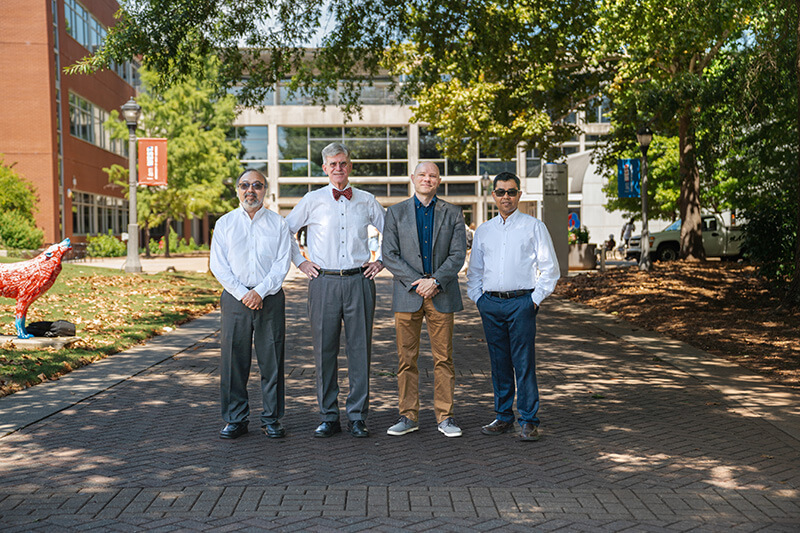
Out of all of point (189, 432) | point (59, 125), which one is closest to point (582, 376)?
point (189, 432)

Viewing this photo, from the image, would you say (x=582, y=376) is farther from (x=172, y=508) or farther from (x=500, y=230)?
(x=172, y=508)

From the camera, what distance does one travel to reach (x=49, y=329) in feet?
31.4

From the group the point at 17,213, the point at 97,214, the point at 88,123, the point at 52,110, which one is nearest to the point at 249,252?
the point at 17,213

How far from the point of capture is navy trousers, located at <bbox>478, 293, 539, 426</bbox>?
574 centimetres

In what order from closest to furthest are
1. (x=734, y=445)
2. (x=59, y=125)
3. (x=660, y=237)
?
(x=734, y=445) → (x=660, y=237) → (x=59, y=125)

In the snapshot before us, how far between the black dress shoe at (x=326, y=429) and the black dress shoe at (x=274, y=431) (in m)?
0.25

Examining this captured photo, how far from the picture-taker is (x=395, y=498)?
14.5 ft

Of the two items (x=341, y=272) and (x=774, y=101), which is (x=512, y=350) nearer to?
(x=341, y=272)

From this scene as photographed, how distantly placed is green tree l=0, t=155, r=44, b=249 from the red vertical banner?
14.1 ft

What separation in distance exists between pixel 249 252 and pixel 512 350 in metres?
2.03

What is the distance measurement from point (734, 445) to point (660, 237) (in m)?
23.5

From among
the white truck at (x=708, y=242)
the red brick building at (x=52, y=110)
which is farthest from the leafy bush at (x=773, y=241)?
the red brick building at (x=52, y=110)

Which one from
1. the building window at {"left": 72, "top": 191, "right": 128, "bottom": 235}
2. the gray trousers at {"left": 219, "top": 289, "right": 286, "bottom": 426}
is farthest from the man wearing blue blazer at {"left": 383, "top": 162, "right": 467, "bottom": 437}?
the building window at {"left": 72, "top": 191, "right": 128, "bottom": 235}

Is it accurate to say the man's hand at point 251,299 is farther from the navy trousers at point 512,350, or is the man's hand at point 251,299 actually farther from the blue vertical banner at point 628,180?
the blue vertical banner at point 628,180
